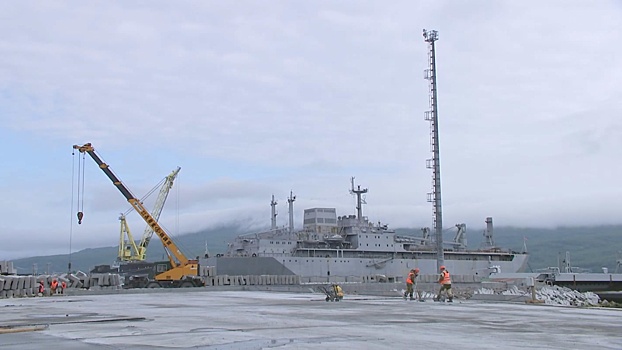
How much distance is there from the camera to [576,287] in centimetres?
6912

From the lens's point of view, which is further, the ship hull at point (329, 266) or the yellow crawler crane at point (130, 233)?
the yellow crawler crane at point (130, 233)

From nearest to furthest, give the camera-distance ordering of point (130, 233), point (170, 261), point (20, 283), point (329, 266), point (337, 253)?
point (20, 283), point (170, 261), point (329, 266), point (337, 253), point (130, 233)

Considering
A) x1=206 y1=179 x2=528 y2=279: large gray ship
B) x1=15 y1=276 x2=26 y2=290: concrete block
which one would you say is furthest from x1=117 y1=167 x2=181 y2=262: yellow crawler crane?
x1=15 y1=276 x2=26 y2=290: concrete block

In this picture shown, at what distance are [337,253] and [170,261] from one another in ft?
75.1

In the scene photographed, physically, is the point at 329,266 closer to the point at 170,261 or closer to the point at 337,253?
the point at 337,253

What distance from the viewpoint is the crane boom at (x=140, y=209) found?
58.6m

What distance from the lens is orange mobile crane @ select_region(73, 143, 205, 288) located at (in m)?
48.4

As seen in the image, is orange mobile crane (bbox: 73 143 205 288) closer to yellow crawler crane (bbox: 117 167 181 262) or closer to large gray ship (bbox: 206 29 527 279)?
large gray ship (bbox: 206 29 527 279)

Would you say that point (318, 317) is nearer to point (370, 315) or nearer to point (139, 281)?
point (370, 315)

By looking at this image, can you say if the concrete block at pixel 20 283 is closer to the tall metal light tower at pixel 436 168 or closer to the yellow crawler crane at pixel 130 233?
the tall metal light tower at pixel 436 168

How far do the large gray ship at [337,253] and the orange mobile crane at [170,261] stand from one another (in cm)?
1241

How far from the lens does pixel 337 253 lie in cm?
7394

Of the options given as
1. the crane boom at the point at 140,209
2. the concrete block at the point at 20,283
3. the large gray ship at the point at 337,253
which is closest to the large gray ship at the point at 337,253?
the large gray ship at the point at 337,253

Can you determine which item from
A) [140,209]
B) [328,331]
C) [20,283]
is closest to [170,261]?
[140,209]
